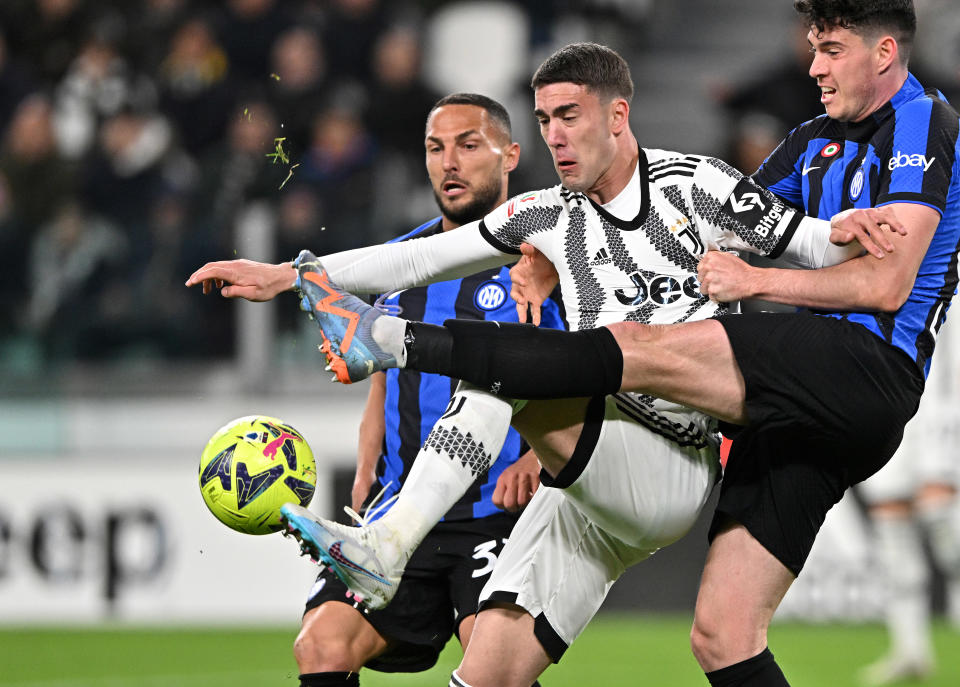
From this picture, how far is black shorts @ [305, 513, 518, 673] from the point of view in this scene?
4746 millimetres

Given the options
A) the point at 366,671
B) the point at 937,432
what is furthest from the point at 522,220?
the point at 937,432

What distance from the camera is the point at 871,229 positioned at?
380 centimetres

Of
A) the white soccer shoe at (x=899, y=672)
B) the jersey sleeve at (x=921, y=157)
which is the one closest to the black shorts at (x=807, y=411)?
the jersey sleeve at (x=921, y=157)

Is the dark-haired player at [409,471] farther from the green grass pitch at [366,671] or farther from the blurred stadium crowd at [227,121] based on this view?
the blurred stadium crowd at [227,121]

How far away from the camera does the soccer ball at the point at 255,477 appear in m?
4.05

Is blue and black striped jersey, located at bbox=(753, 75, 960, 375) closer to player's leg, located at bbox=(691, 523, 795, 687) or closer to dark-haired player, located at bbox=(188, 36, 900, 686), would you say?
dark-haired player, located at bbox=(188, 36, 900, 686)

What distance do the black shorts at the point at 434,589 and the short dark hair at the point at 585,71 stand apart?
1.46 m

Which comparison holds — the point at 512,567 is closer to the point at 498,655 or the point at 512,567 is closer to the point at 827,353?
the point at 498,655

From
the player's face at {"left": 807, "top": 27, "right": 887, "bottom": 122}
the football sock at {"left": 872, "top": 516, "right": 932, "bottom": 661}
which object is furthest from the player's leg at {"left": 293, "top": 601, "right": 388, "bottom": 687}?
the football sock at {"left": 872, "top": 516, "right": 932, "bottom": 661}

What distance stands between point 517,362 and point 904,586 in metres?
5.23

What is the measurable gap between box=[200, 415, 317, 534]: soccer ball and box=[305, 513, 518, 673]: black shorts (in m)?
0.67

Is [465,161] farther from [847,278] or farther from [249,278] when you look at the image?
[847,278]

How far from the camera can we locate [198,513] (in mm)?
10031

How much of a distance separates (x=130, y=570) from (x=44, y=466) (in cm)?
92
